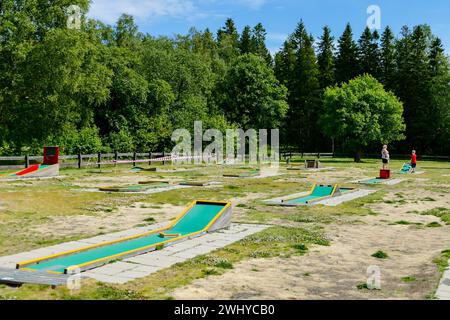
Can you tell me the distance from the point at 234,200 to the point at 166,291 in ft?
40.6

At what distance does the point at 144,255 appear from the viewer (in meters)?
9.54

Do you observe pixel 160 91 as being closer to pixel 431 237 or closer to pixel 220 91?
pixel 220 91

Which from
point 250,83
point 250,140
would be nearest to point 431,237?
point 250,140

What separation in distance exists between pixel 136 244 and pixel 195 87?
50302 millimetres

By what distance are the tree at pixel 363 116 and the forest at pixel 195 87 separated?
5.3 inches

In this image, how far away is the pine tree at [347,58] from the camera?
82.9 m

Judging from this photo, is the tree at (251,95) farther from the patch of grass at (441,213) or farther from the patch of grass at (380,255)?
the patch of grass at (380,255)

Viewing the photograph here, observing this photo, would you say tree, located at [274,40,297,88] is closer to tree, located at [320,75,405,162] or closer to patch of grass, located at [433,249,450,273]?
tree, located at [320,75,405,162]

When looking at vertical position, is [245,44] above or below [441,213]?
above

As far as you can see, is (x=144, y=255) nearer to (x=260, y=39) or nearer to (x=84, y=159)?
(x=84, y=159)

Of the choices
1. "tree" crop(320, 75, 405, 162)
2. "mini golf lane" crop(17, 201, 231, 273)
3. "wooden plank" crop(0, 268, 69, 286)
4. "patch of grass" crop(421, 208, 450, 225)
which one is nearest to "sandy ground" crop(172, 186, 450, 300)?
"patch of grass" crop(421, 208, 450, 225)

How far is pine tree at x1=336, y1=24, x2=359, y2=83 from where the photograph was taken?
8294 centimetres

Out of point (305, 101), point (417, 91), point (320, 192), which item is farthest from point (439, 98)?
point (320, 192)

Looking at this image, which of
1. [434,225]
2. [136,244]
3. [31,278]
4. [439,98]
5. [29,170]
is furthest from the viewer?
[439,98]
